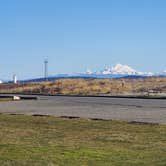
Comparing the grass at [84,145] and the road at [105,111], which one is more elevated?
the road at [105,111]

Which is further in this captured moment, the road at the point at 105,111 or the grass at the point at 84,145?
the road at the point at 105,111

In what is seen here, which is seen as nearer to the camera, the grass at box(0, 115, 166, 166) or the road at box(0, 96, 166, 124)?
the grass at box(0, 115, 166, 166)

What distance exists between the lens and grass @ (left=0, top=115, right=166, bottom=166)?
1129cm

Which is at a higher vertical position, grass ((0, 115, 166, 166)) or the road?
the road

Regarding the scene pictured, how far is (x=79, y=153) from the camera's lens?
488 inches

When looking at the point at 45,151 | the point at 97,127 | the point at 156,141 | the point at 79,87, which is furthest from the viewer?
the point at 79,87

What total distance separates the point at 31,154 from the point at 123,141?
3.72m

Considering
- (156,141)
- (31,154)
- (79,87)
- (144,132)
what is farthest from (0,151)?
(79,87)

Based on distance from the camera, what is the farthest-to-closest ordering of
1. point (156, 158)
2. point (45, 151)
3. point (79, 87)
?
point (79, 87) < point (45, 151) < point (156, 158)

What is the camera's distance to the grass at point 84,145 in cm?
1129

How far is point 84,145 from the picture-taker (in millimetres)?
13922

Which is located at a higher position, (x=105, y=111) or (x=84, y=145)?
(x=105, y=111)

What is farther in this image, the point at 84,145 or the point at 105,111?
the point at 105,111

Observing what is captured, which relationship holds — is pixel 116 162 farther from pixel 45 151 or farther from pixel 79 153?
pixel 45 151
